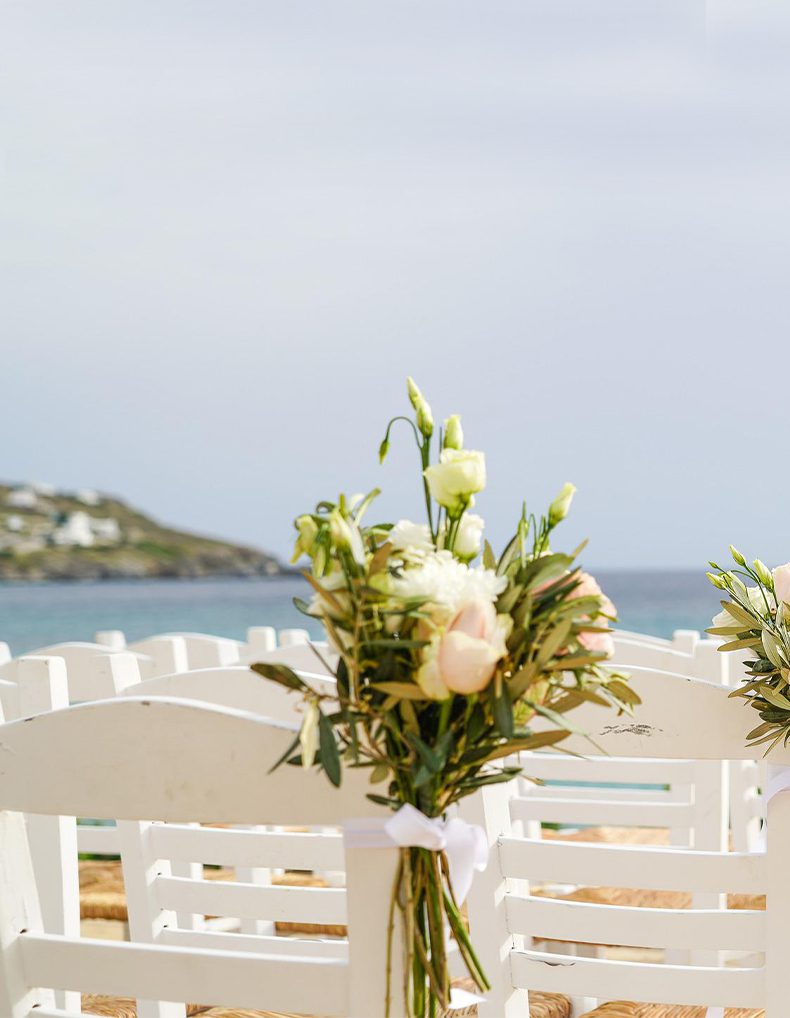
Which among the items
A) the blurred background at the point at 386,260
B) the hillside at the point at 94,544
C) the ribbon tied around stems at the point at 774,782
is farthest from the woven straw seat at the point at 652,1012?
the hillside at the point at 94,544

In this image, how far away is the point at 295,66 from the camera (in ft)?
90.0

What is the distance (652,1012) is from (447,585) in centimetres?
114

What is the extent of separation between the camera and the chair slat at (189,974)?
0.90 meters

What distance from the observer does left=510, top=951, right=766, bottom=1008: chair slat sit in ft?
4.01

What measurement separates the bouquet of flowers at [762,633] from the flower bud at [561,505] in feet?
1.28

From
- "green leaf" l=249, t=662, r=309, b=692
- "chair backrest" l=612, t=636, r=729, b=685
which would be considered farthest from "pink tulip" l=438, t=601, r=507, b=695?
"chair backrest" l=612, t=636, r=729, b=685

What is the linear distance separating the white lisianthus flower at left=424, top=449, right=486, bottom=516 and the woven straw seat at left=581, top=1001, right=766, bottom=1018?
1068 millimetres

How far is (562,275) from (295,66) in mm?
7621

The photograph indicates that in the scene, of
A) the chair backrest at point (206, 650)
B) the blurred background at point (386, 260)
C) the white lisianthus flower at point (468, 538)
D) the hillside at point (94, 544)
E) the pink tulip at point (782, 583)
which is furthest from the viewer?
the hillside at point (94, 544)

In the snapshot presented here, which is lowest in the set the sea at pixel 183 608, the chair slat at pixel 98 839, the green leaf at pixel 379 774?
the sea at pixel 183 608

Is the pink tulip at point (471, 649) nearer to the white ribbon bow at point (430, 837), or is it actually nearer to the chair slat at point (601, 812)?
the white ribbon bow at point (430, 837)

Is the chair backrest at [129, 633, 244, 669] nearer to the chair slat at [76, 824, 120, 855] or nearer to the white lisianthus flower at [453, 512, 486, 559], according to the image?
the chair slat at [76, 824, 120, 855]

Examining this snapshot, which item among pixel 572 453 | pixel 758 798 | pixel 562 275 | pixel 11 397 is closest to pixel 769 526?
pixel 572 453

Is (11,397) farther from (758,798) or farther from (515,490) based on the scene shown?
(758,798)
